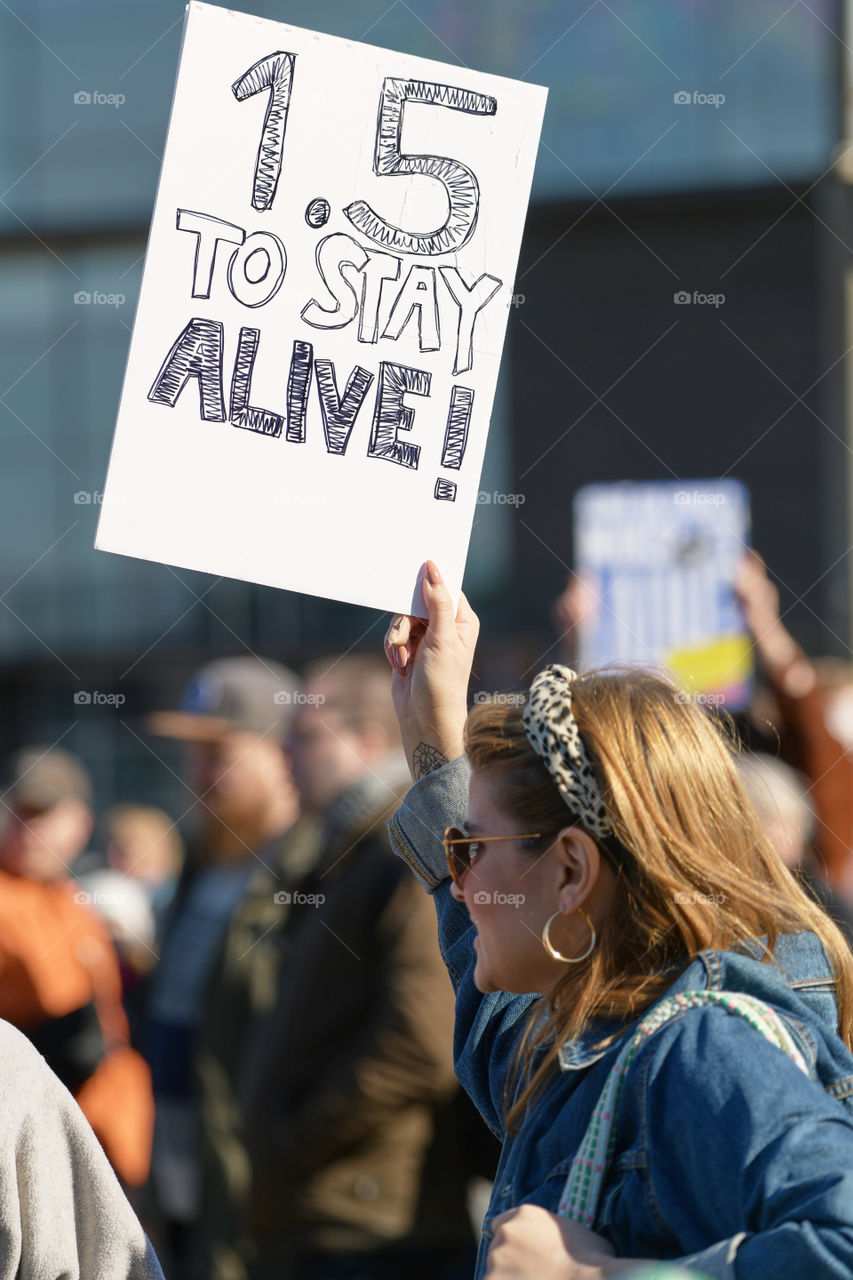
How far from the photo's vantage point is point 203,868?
166 inches

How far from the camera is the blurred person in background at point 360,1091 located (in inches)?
129

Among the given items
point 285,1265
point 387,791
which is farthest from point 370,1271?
point 387,791

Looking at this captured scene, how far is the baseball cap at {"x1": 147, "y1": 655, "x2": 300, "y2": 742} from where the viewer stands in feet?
14.0

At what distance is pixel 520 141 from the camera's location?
186 cm

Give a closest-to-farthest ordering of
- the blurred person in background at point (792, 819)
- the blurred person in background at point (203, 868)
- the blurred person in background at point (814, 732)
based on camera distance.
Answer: the blurred person in background at point (792, 819) → the blurred person in background at point (814, 732) → the blurred person in background at point (203, 868)

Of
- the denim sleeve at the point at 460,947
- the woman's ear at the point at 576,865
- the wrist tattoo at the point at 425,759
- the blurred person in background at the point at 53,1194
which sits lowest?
the blurred person in background at the point at 53,1194

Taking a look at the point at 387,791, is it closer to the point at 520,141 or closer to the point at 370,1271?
the point at 370,1271

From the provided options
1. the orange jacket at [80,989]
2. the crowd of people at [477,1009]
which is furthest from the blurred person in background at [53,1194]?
the orange jacket at [80,989]

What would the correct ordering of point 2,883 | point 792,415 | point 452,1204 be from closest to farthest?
point 452,1204
point 2,883
point 792,415

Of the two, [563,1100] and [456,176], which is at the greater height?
[456,176]

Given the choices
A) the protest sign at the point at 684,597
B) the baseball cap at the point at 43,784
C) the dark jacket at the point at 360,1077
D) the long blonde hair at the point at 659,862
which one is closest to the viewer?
the long blonde hair at the point at 659,862

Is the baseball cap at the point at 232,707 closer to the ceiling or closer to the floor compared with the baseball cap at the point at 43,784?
closer to the ceiling

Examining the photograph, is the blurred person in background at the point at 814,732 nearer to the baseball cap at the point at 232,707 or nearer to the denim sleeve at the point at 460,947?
the baseball cap at the point at 232,707

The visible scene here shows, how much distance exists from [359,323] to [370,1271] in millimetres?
2395
